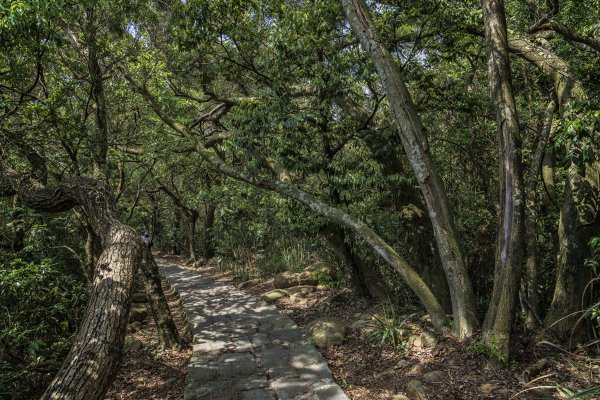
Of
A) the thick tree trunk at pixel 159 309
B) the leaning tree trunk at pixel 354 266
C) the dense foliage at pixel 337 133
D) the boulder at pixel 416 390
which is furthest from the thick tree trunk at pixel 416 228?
the thick tree trunk at pixel 159 309

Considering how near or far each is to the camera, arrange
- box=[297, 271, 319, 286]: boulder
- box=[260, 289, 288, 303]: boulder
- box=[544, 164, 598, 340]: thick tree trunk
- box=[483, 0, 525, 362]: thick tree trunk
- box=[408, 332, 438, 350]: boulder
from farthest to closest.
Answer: box=[297, 271, 319, 286]: boulder → box=[260, 289, 288, 303]: boulder → box=[408, 332, 438, 350]: boulder → box=[544, 164, 598, 340]: thick tree trunk → box=[483, 0, 525, 362]: thick tree trunk

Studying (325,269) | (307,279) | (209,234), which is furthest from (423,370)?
(209,234)

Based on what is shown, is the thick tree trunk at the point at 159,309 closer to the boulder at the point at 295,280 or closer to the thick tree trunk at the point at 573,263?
the boulder at the point at 295,280

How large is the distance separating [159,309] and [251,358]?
1554 millimetres

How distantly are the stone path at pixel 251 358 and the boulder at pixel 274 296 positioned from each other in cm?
22

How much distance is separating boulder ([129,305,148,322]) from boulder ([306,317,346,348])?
4.01 metres

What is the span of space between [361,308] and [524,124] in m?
3.81

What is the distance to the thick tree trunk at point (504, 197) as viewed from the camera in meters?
3.96

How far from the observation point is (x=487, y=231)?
6.29 meters

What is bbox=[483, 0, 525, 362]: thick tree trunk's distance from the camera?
396 centimetres

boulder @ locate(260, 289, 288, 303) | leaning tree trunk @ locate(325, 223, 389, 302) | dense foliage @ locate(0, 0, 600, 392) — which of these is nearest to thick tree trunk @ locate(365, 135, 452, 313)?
dense foliage @ locate(0, 0, 600, 392)

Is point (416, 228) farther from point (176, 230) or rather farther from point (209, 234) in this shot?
point (176, 230)

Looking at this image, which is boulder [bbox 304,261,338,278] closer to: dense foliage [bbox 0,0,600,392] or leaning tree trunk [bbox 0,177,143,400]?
dense foliage [bbox 0,0,600,392]

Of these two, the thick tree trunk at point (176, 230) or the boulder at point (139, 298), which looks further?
the thick tree trunk at point (176, 230)
